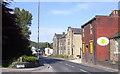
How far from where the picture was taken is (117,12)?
49.1 meters

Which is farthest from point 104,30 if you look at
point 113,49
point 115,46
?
point 115,46

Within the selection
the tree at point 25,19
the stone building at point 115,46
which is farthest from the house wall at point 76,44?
the stone building at point 115,46

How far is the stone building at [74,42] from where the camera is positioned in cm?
8569

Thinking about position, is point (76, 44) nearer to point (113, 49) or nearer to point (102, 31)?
point (102, 31)

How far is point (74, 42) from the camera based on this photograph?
284 ft

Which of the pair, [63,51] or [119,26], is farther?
[63,51]

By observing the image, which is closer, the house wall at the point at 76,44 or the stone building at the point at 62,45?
the house wall at the point at 76,44

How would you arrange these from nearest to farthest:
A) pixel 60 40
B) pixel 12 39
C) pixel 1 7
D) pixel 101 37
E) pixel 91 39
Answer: pixel 1 7, pixel 12 39, pixel 101 37, pixel 91 39, pixel 60 40

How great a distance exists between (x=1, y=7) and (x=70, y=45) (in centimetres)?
6259

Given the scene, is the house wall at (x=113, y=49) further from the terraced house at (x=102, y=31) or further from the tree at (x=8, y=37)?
the tree at (x=8, y=37)

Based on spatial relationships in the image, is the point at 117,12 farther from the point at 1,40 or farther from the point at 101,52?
the point at 1,40

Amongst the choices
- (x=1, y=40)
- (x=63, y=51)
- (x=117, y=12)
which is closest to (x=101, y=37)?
(x=117, y=12)

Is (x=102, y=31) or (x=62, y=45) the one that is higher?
(x=102, y=31)

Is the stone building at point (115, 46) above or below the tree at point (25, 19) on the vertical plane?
below
